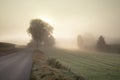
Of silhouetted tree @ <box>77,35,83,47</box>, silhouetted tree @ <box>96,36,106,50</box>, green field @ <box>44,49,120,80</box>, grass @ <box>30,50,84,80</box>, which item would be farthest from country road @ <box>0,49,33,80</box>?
silhouetted tree @ <box>77,35,83,47</box>

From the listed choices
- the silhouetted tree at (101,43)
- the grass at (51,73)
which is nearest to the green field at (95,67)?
the grass at (51,73)

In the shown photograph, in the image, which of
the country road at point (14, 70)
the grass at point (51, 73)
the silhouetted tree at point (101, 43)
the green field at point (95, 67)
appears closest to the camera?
the country road at point (14, 70)

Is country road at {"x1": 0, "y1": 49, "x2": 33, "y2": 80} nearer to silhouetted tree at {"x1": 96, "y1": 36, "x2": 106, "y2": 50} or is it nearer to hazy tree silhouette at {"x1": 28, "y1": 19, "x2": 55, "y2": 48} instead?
hazy tree silhouette at {"x1": 28, "y1": 19, "x2": 55, "y2": 48}

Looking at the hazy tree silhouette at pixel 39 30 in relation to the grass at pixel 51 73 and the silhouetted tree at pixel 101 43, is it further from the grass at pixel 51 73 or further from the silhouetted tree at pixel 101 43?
the grass at pixel 51 73

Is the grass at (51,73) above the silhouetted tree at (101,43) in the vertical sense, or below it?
below

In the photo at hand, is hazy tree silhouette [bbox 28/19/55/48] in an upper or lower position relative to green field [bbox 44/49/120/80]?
upper

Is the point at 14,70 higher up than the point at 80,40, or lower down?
lower down

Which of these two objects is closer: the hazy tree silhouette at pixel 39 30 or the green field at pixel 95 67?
the green field at pixel 95 67

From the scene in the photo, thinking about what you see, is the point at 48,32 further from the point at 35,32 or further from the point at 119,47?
the point at 119,47

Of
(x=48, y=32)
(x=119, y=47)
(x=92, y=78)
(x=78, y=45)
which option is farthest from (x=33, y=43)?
(x=92, y=78)

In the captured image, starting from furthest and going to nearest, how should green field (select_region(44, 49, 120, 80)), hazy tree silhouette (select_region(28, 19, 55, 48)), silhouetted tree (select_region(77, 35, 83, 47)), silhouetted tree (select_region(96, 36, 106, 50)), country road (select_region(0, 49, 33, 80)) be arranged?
silhouetted tree (select_region(77, 35, 83, 47)) → silhouetted tree (select_region(96, 36, 106, 50)) → hazy tree silhouette (select_region(28, 19, 55, 48)) → green field (select_region(44, 49, 120, 80)) → country road (select_region(0, 49, 33, 80))

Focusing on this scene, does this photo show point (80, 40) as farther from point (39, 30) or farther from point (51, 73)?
point (51, 73)

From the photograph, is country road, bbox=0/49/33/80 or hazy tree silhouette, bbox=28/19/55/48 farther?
hazy tree silhouette, bbox=28/19/55/48

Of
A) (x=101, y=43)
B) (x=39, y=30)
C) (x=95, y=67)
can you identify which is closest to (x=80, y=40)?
(x=101, y=43)
